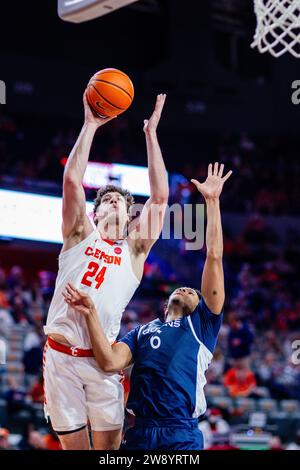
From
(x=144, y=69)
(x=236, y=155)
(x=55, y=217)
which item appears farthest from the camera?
(x=236, y=155)

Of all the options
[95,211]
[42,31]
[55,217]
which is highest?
[42,31]

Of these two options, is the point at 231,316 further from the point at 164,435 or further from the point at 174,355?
the point at 164,435

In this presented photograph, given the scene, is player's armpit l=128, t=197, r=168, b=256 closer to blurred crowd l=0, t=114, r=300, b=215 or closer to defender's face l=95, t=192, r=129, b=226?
defender's face l=95, t=192, r=129, b=226

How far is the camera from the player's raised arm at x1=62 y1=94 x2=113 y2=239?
4555 millimetres

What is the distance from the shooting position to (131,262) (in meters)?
4.75

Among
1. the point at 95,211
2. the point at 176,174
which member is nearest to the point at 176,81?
the point at 176,174

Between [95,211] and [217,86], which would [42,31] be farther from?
[95,211]

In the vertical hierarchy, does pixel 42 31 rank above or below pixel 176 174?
above

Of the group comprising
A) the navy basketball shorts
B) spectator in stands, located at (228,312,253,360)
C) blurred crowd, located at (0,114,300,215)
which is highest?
blurred crowd, located at (0,114,300,215)

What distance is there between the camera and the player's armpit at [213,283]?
4.49 m

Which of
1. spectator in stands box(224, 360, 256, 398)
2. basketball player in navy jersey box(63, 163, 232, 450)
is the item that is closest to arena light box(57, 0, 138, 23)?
basketball player in navy jersey box(63, 163, 232, 450)

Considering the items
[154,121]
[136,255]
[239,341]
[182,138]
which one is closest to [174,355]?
[136,255]

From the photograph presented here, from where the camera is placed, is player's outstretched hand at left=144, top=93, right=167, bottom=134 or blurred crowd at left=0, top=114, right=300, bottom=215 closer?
player's outstretched hand at left=144, top=93, right=167, bottom=134

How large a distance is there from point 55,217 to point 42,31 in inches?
339
